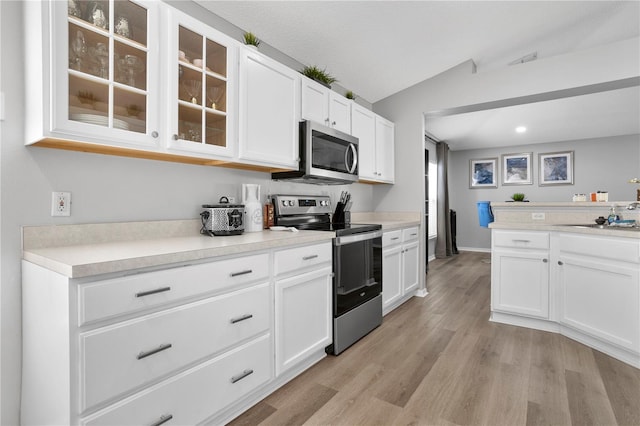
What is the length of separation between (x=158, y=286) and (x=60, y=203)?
0.71 metres

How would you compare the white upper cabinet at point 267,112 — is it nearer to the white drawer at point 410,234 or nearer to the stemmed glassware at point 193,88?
the stemmed glassware at point 193,88

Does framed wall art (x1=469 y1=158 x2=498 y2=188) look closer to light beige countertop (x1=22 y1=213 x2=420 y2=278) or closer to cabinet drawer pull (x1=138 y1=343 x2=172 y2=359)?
light beige countertop (x1=22 y1=213 x2=420 y2=278)

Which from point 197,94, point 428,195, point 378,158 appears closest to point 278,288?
point 197,94

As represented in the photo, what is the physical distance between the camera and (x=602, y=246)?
2.33m

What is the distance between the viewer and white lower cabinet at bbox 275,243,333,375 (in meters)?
1.86

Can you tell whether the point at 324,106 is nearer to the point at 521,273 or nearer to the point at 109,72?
the point at 109,72

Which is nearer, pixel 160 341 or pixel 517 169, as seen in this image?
pixel 160 341

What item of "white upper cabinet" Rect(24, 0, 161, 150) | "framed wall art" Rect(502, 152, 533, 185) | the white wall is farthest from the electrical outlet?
"framed wall art" Rect(502, 152, 533, 185)

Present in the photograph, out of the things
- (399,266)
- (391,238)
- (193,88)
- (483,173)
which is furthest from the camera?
(483,173)

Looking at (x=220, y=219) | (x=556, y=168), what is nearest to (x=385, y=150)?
(x=220, y=219)

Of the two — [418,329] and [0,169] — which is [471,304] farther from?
[0,169]

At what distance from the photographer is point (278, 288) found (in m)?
1.84

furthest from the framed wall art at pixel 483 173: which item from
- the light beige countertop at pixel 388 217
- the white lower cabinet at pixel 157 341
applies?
the white lower cabinet at pixel 157 341

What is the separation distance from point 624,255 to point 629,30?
95.0 inches
